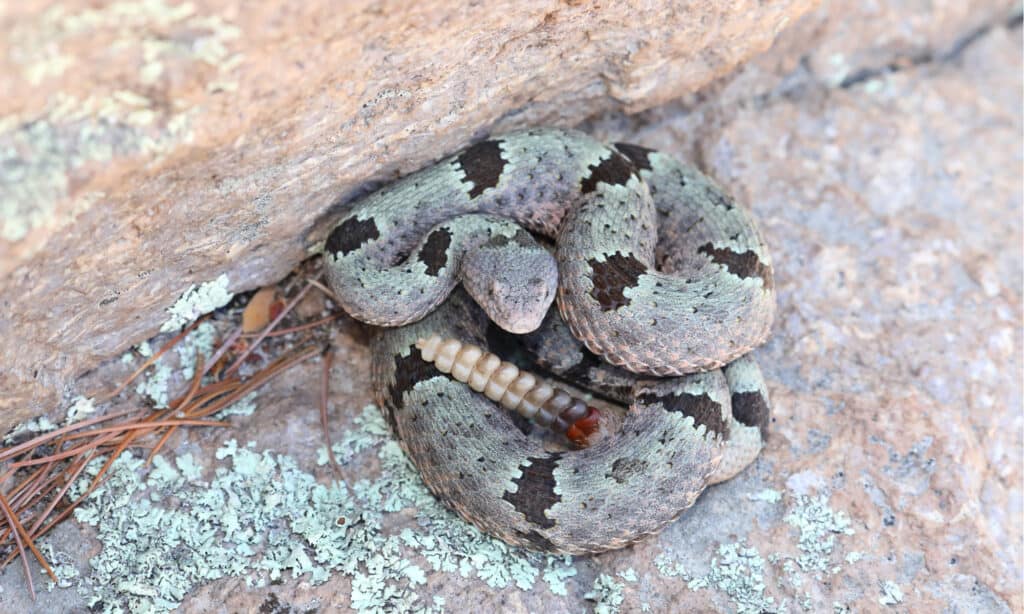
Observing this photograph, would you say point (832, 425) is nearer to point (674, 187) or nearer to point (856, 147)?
point (674, 187)

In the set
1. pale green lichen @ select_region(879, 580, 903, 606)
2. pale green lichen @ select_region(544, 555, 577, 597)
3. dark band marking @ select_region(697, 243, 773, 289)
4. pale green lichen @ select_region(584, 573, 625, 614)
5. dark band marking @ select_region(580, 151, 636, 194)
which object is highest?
dark band marking @ select_region(580, 151, 636, 194)

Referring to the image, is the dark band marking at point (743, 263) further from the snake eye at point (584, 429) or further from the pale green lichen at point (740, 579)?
the pale green lichen at point (740, 579)

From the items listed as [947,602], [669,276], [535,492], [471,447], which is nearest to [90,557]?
[471,447]

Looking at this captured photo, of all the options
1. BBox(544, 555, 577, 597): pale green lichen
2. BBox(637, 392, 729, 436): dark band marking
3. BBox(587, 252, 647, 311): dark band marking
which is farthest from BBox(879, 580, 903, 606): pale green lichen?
BBox(587, 252, 647, 311): dark band marking

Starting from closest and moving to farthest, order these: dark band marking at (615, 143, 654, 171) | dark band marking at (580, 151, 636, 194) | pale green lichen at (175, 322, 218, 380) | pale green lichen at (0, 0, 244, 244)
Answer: pale green lichen at (0, 0, 244, 244)
pale green lichen at (175, 322, 218, 380)
dark band marking at (580, 151, 636, 194)
dark band marking at (615, 143, 654, 171)

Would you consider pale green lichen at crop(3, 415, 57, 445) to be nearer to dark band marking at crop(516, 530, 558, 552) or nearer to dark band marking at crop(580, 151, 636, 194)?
dark band marking at crop(516, 530, 558, 552)

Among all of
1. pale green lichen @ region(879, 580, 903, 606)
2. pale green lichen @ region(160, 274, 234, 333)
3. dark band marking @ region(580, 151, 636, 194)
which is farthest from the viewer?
dark band marking @ region(580, 151, 636, 194)
